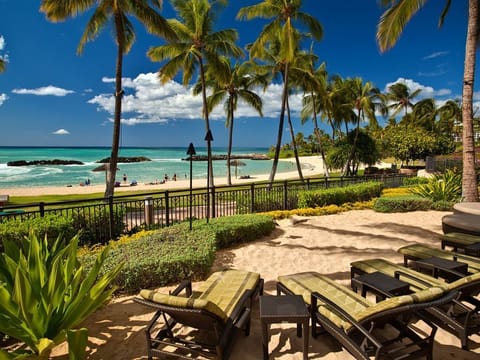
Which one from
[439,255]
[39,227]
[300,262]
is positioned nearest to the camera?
[439,255]

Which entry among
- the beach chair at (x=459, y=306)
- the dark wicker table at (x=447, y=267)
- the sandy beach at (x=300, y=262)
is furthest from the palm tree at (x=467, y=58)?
the beach chair at (x=459, y=306)

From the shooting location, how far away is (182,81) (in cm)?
1648

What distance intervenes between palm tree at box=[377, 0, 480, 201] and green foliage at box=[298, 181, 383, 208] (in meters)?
3.49

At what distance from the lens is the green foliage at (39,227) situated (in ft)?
16.2

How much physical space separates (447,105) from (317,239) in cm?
4933

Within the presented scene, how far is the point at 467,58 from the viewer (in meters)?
8.83

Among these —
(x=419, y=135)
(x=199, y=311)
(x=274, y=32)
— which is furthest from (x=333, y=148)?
(x=199, y=311)

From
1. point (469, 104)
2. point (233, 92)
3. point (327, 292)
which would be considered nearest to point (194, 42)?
point (233, 92)

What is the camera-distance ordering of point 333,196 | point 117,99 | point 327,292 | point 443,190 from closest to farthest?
1. point 327,292
2. point 443,190
3. point 333,196
4. point 117,99

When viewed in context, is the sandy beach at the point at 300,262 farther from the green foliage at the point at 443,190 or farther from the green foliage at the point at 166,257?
the green foliage at the point at 443,190

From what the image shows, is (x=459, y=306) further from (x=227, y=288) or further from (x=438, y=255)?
(x=227, y=288)

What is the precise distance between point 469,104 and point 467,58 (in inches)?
57.1

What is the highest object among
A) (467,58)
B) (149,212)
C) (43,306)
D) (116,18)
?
(116,18)

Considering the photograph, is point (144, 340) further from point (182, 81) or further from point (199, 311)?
point (182, 81)
